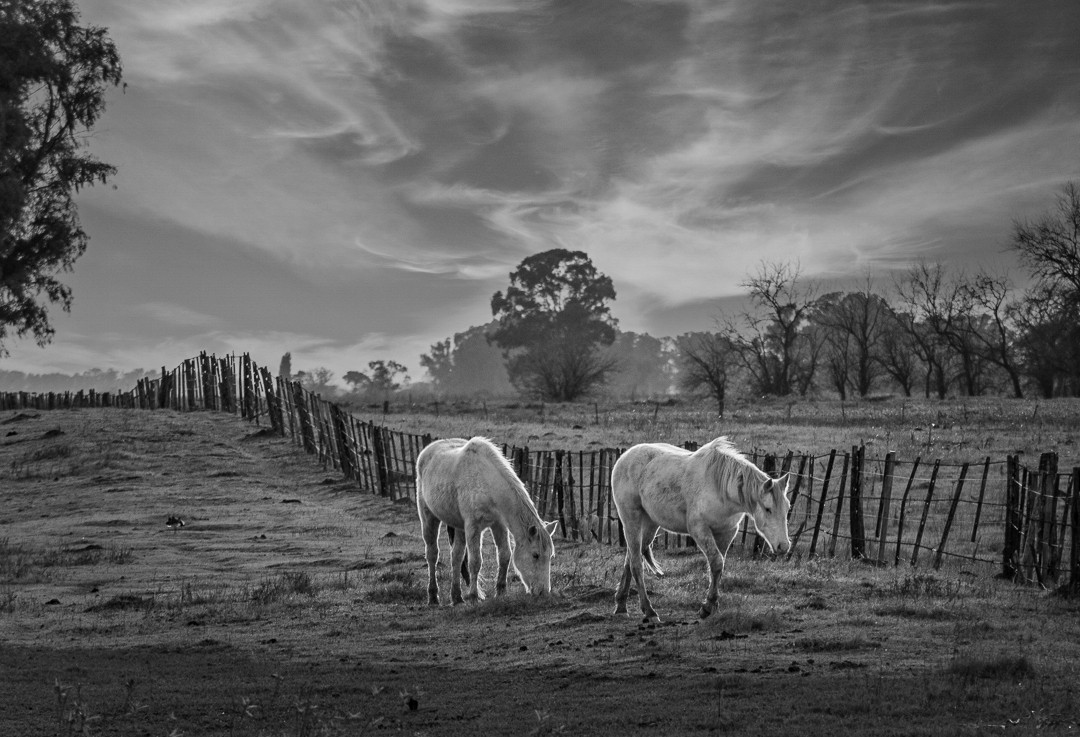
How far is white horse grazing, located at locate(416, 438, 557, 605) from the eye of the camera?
34.2 feet

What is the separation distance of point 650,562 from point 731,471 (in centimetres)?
339

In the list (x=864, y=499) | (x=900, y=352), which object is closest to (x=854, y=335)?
(x=900, y=352)

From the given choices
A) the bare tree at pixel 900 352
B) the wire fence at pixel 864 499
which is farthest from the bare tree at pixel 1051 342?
the wire fence at pixel 864 499

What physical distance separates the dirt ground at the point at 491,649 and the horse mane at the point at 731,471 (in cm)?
110

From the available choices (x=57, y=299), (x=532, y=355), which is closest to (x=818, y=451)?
(x=57, y=299)

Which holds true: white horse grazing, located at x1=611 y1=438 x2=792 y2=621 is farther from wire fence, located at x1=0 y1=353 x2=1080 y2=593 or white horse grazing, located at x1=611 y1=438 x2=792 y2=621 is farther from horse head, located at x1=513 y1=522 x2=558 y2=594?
wire fence, located at x1=0 y1=353 x2=1080 y2=593

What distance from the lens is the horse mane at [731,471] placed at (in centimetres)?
941

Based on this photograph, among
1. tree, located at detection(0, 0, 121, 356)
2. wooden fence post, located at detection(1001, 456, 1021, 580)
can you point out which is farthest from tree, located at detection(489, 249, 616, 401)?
wooden fence post, located at detection(1001, 456, 1021, 580)

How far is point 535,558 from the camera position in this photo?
10.4 meters

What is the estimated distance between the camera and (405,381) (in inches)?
4085

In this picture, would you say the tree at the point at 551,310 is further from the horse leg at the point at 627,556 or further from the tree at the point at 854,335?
the horse leg at the point at 627,556

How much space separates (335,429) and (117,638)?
1662 centimetres

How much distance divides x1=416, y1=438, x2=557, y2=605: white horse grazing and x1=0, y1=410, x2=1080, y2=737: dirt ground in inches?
15.2

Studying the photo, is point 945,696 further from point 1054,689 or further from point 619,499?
point 619,499
